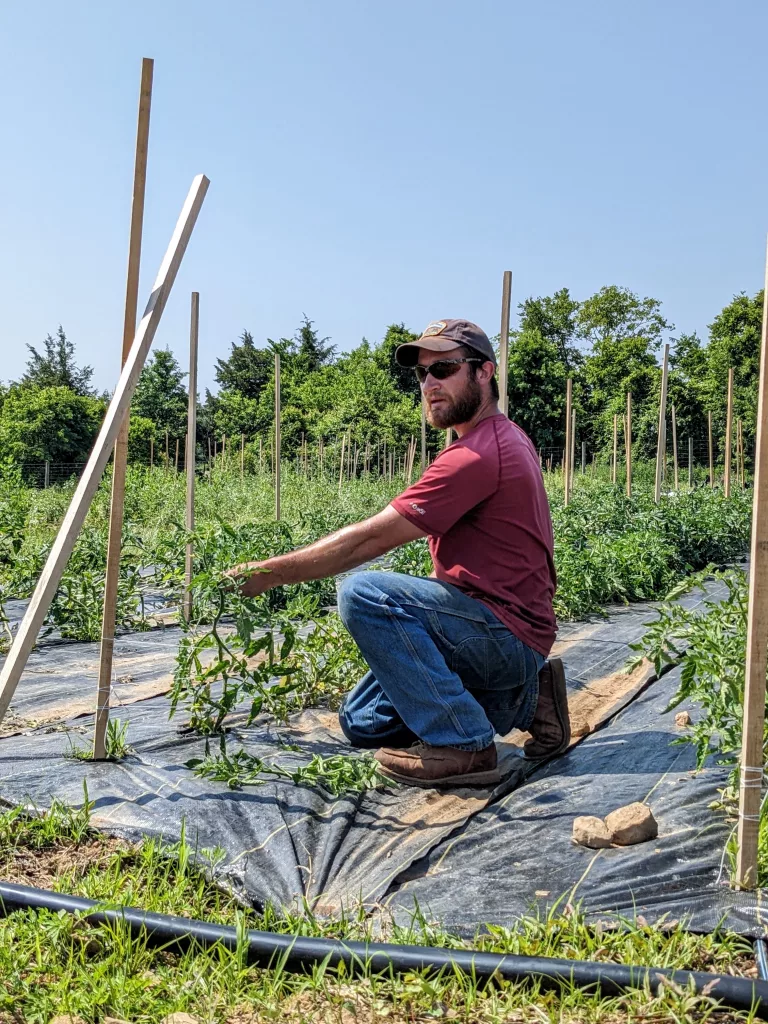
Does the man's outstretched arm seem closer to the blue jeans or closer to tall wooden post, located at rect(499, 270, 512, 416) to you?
the blue jeans

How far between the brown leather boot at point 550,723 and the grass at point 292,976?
1018 mm

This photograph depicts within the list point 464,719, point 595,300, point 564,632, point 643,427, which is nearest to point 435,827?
point 464,719

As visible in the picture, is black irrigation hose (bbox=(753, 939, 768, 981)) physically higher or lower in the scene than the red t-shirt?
lower

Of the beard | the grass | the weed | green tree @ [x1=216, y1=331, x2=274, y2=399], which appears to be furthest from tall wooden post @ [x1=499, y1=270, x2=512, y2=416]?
green tree @ [x1=216, y1=331, x2=274, y2=399]

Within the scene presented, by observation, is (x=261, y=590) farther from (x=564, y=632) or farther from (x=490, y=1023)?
(x=564, y=632)

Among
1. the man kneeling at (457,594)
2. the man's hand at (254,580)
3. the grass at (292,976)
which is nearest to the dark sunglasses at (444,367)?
the man kneeling at (457,594)

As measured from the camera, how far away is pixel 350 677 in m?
3.86

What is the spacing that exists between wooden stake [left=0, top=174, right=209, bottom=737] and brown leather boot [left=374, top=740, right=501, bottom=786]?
46.1 inches

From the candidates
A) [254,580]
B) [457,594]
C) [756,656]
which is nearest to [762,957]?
[756,656]

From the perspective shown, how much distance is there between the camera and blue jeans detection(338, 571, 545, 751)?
285 cm

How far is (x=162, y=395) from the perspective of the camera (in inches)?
1353

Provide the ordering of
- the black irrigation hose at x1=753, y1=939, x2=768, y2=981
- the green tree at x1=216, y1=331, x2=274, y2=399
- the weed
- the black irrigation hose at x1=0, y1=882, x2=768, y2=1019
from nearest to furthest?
the black irrigation hose at x1=0, y1=882, x2=768, y2=1019 < the black irrigation hose at x1=753, y1=939, x2=768, y2=981 < the weed < the green tree at x1=216, y1=331, x2=274, y2=399

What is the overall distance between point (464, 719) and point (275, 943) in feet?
3.70

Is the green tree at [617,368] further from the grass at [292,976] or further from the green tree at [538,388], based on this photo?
the grass at [292,976]
